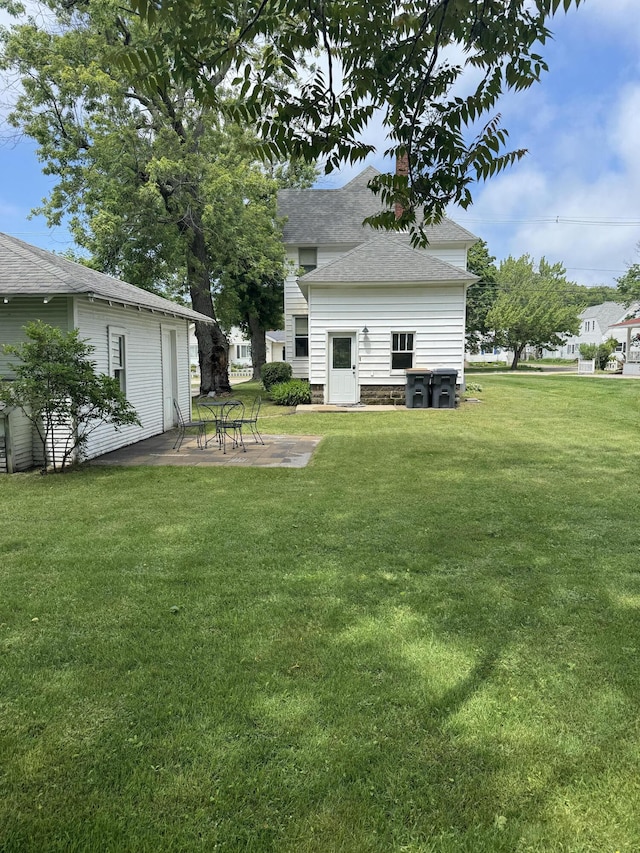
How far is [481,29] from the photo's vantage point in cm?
303

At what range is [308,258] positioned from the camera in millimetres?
22016

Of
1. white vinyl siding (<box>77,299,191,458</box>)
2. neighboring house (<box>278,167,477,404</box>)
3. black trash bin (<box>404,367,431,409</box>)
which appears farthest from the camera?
neighboring house (<box>278,167,477,404</box>)

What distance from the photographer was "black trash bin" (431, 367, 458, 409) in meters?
15.8

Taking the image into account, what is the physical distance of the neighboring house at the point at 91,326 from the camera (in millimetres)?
8008

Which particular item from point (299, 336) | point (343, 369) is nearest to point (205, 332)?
point (299, 336)

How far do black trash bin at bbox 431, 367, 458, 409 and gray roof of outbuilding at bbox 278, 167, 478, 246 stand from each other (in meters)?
6.85

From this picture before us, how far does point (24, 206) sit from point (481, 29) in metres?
21.2

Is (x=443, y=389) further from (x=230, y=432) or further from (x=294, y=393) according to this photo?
(x=230, y=432)

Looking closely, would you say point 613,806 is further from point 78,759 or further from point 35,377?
point 35,377

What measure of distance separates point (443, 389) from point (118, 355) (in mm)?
9426

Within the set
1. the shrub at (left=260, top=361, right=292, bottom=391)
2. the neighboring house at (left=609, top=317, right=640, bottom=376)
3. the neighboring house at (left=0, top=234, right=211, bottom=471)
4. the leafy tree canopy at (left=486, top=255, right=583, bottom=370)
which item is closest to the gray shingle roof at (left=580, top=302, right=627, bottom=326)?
the leafy tree canopy at (left=486, top=255, right=583, bottom=370)

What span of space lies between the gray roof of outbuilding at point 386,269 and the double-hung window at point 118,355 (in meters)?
7.31

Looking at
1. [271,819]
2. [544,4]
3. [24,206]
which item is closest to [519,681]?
[271,819]

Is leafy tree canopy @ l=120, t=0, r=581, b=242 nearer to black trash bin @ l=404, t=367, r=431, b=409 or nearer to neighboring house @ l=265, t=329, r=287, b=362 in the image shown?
black trash bin @ l=404, t=367, r=431, b=409
